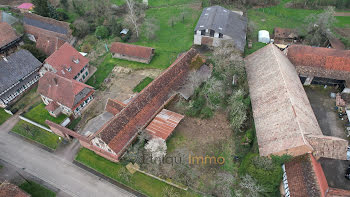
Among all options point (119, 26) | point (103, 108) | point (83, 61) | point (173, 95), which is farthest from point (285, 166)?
point (119, 26)

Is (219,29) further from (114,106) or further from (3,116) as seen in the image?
(3,116)

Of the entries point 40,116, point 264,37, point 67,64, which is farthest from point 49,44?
point 264,37

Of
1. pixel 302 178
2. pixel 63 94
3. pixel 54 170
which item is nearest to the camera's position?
pixel 302 178

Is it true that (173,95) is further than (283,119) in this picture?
Yes

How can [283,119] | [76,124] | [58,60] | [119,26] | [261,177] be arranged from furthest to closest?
[119,26], [58,60], [76,124], [283,119], [261,177]

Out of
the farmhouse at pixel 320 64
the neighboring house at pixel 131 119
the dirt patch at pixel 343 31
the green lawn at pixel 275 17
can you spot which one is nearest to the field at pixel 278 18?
the green lawn at pixel 275 17

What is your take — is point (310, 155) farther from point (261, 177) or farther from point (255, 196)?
point (255, 196)

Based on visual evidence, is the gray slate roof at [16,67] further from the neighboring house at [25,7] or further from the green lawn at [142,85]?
the neighboring house at [25,7]
